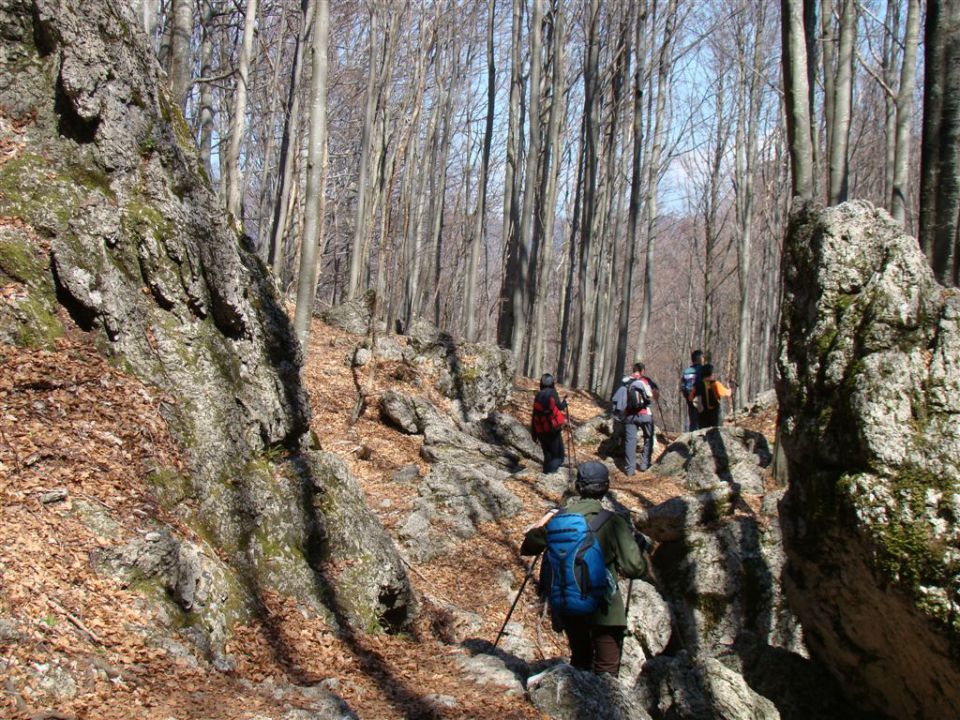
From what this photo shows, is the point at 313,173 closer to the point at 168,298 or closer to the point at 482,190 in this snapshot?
the point at 168,298

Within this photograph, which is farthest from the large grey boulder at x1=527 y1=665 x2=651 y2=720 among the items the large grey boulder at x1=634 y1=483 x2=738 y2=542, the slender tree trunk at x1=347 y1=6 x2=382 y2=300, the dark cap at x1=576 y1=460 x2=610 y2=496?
the slender tree trunk at x1=347 y1=6 x2=382 y2=300

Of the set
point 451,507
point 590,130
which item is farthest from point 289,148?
point 451,507

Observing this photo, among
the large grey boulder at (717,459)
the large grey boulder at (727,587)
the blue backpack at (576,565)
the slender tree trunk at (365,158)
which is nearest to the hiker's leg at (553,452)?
the large grey boulder at (717,459)

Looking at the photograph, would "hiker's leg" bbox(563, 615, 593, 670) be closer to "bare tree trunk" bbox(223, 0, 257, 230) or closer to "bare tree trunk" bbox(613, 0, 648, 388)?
"bare tree trunk" bbox(223, 0, 257, 230)

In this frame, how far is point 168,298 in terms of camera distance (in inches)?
237

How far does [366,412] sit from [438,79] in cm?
1498

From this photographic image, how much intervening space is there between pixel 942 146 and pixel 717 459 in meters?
6.24

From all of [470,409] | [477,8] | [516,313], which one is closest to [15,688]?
[470,409]

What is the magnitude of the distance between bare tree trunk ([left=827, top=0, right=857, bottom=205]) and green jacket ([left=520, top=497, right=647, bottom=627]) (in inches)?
278

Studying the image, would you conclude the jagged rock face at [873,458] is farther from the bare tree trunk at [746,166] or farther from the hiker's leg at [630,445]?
the bare tree trunk at [746,166]

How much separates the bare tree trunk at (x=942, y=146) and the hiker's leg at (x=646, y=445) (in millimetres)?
6326

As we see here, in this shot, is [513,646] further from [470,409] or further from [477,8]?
[477,8]

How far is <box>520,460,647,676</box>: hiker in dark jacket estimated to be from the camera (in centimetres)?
500

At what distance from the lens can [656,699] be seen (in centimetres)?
586
